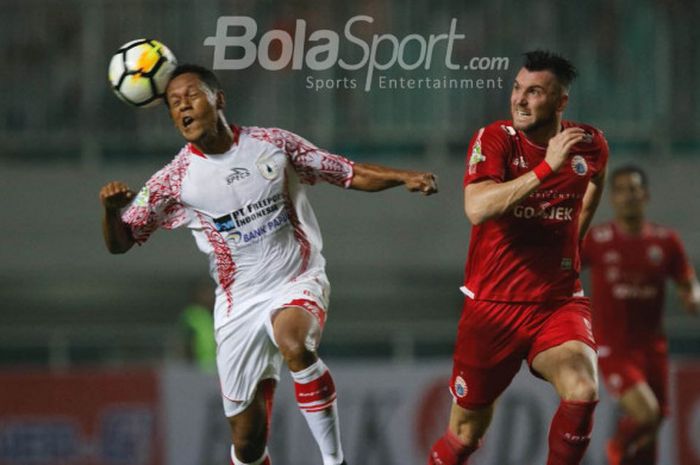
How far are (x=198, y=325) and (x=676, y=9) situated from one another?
5579mm

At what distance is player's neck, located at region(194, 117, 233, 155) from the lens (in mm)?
6949

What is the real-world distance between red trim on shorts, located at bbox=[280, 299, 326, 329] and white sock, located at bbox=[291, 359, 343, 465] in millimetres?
210

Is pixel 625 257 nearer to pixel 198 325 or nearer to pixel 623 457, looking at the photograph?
pixel 623 457

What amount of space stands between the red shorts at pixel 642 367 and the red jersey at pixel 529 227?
3.03 meters

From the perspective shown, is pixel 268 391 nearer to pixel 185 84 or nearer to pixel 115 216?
pixel 115 216

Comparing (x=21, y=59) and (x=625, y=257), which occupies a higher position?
(x=21, y=59)

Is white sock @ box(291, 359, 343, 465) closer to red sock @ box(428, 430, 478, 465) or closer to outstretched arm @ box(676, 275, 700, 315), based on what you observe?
red sock @ box(428, 430, 478, 465)

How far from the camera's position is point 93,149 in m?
14.1

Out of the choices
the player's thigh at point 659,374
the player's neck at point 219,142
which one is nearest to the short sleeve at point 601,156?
the player's neck at point 219,142

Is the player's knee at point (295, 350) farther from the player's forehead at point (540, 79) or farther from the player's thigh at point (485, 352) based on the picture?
the player's forehead at point (540, 79)

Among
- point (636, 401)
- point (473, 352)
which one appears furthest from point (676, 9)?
point (473, 352)

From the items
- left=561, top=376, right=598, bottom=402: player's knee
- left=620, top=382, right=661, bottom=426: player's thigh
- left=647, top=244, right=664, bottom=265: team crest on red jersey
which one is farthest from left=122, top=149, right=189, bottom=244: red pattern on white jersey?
left=647, top=244, right=664, bottom=265: team crest on red jersey

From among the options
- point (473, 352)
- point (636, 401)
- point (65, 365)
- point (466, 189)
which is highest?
point (466, 189)

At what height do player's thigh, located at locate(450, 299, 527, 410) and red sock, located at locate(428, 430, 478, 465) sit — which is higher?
player's thigh, located at locate(450, 299, 527, 410)
